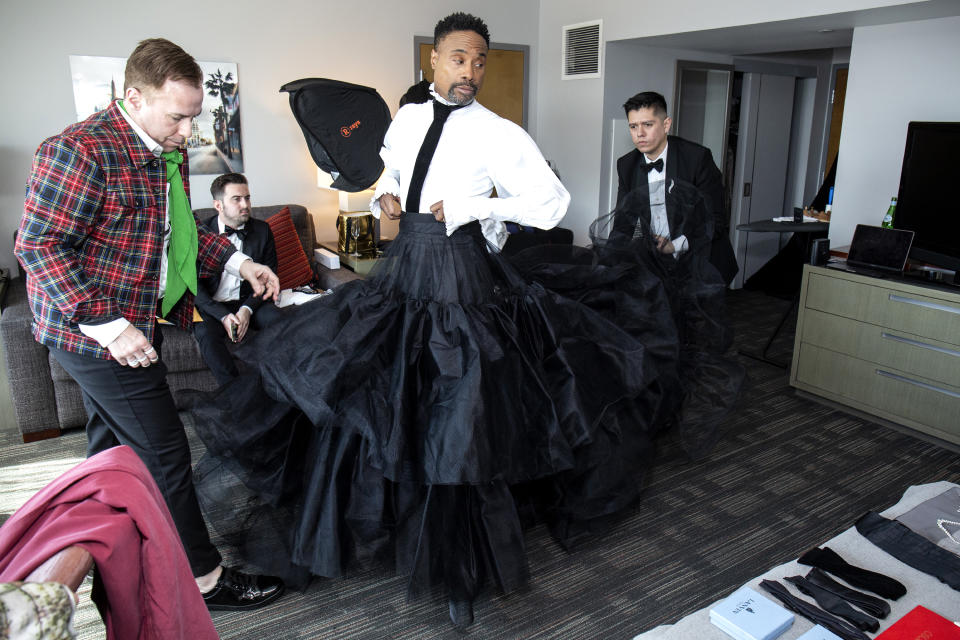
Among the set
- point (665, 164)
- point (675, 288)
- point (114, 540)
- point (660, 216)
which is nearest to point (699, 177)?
point (665, 164)

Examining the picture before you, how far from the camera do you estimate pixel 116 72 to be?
3986mm

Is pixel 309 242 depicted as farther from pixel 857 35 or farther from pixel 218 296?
pixel 857 35

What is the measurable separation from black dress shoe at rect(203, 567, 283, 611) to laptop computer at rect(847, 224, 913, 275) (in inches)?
126

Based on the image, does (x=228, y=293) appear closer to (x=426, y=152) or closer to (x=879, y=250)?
(x=426, y=152)

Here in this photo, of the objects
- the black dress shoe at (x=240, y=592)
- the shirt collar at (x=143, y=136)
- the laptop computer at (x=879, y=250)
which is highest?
the shirt collar at (x=143, y=136)

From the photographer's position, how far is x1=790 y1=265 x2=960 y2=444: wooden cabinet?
130 inches

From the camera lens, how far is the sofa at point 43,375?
10.8 feet

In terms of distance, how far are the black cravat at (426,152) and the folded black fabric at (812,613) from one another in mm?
1468

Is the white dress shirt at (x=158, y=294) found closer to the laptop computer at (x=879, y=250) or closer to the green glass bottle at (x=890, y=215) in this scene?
Answer: the laptop computer at (x=879, y=250)

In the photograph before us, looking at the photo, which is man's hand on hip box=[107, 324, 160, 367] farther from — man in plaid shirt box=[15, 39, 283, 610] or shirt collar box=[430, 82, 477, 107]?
shirt collar box=[430, 82, 477, 107]

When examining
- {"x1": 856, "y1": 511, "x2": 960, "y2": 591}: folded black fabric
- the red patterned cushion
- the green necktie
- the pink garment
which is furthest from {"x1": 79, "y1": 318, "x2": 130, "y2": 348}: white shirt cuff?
the red patterned cushion

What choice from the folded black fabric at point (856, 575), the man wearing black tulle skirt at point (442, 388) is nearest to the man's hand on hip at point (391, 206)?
the man wearing black tulle skirt at point (442, 388)

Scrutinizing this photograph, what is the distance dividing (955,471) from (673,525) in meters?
1.45

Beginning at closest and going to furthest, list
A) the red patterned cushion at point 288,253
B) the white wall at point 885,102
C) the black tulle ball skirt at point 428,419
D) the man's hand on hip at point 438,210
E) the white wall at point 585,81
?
the black tulle ball skirt at point 428,419
the man's hand on hip at point 438,210
the white wall at point 885,102
the red patterned cushion at point 288,253
the white wall at point 585,81
